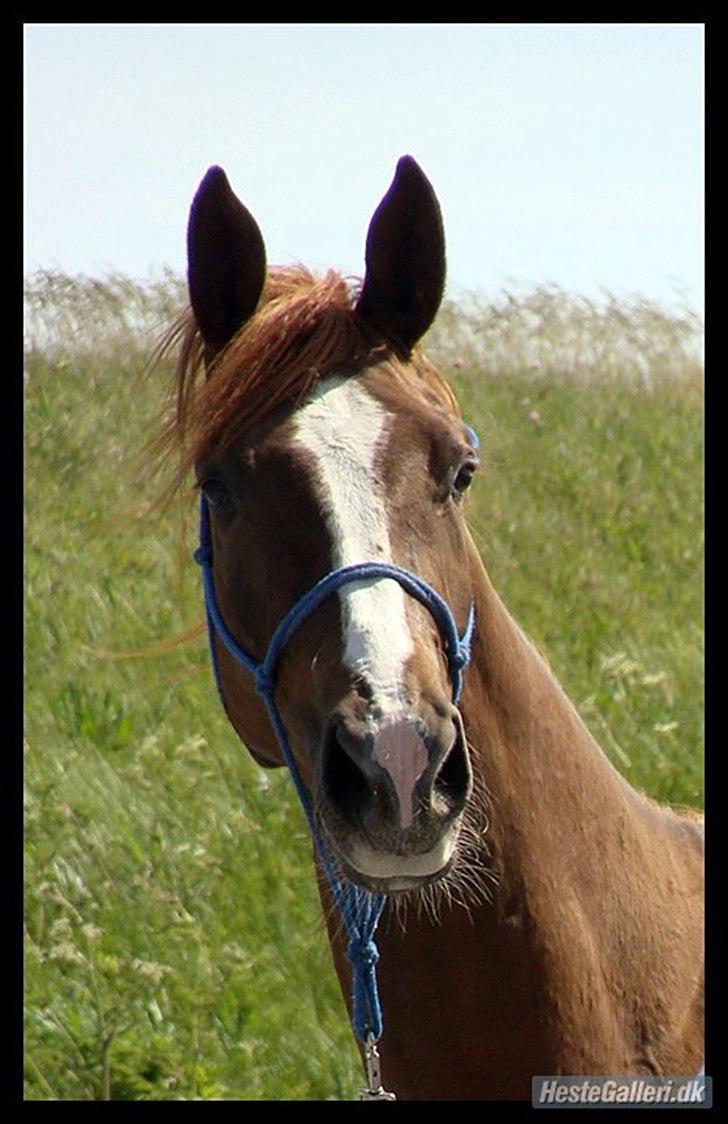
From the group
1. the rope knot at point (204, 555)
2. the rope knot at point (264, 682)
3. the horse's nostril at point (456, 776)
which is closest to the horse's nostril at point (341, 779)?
the horse's nostril at point (456, 776)

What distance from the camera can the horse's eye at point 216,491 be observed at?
8.07 ft

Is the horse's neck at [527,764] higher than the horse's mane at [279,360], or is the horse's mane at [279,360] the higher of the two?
the horse's mane at [279,360]

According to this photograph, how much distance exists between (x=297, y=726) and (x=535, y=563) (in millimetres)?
4050

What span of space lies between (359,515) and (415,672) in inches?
11.6

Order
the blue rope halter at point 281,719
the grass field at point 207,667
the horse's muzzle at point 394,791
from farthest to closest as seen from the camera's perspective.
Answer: the grass field at point 207,667 < the blue rope halter at point 281,719 < the horse's muzzle at point 394,791

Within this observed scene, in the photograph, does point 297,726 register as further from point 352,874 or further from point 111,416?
point 111,416

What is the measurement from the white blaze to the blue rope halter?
0.8 inches

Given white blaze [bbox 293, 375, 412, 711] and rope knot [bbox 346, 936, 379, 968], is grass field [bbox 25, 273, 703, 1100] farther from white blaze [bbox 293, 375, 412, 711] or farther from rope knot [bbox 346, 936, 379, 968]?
rope knot [bbox 346, 936, 379, 968]

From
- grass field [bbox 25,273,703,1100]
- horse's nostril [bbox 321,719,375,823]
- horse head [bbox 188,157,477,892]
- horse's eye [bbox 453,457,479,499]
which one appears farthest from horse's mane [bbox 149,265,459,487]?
horse's nostril [bbox 321,719,375,823]

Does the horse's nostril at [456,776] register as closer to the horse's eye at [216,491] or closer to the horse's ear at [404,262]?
the horse's eye at [216,491]

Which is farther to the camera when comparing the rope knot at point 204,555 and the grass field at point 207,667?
the grass field at point 207,667

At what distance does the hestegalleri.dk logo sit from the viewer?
93.6 inches

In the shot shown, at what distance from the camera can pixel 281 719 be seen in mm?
2393

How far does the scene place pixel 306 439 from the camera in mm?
2336
